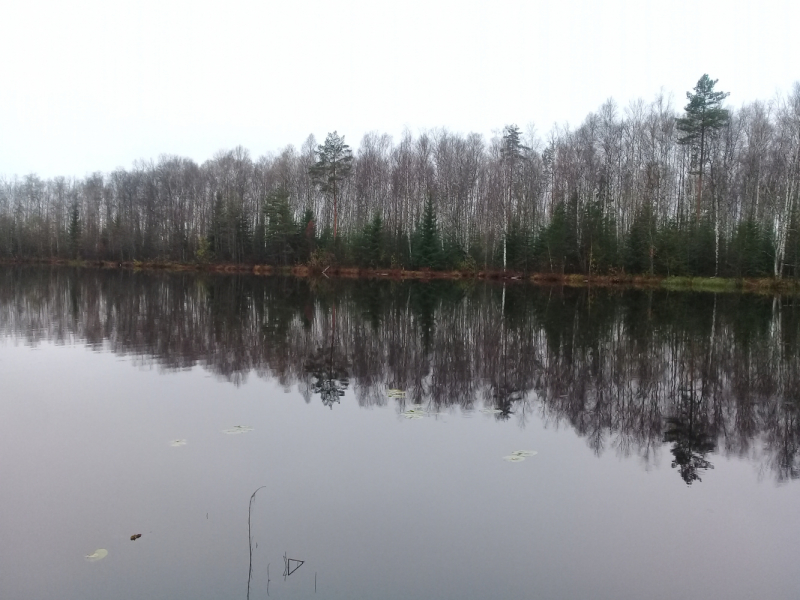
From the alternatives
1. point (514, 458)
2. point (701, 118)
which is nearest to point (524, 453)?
point (514, 458)

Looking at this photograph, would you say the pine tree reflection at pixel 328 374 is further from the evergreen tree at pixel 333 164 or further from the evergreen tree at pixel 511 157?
the evergreen tree at pixel 333 164

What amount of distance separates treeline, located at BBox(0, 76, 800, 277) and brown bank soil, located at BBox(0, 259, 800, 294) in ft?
2.33

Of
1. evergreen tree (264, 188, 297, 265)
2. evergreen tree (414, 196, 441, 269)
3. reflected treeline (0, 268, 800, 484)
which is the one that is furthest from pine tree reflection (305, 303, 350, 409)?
evergreen tree (264, 188, 297, 265)

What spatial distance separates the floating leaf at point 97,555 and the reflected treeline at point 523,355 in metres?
5.39

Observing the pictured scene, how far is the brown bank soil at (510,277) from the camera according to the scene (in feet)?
127

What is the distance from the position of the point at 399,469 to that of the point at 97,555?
330 cm

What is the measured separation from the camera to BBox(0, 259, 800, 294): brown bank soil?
38.8 metres

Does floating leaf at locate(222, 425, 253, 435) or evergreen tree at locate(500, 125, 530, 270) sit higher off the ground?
evergreen tree at locate(500, 125, 530, 270)

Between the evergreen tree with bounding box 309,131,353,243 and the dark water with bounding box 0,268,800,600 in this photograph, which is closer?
the dark water with bounding box 0,268,800,600

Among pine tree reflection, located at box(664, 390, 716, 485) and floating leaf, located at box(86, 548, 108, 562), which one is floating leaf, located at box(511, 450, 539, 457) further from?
floating leaf, located at box(86, 548, 108, 562)

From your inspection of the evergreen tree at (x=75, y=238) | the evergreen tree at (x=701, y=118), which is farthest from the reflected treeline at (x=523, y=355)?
the evergreen tree at (x=75, y=238)

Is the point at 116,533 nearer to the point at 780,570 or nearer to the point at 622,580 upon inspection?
the point at 622,580

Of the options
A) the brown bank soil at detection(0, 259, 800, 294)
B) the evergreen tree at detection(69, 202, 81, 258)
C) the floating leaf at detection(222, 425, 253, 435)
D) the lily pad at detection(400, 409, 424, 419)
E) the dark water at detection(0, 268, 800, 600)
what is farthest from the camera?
the evergreen tree at detection(69, 202, 81, 258)

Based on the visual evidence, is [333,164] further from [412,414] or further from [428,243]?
[412,414]
